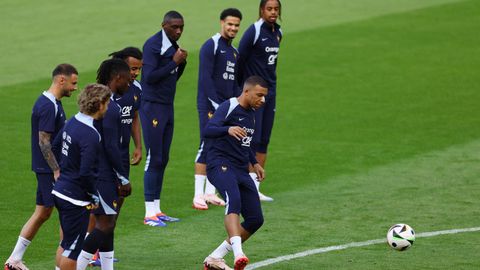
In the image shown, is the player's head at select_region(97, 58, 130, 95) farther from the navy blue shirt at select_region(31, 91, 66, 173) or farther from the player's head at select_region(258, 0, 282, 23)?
the player's head at select_region(258, 0, 282, 23)

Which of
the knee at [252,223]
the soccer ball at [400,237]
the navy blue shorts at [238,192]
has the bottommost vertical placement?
the soccer ball at [400,237]

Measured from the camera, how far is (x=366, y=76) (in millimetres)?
24172

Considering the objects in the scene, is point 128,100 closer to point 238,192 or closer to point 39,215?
point 39,215

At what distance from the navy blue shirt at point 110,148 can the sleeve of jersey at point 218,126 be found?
1.09 metres

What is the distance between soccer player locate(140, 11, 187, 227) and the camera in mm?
14070

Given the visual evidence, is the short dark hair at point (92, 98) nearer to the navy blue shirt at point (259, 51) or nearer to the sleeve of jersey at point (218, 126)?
the sleeve of jersey at point (218, 126)

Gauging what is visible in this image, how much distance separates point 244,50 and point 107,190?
4.87 meters

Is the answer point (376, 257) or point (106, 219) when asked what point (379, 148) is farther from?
point (106, 219)

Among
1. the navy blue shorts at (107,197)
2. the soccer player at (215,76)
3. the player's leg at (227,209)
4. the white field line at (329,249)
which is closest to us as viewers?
the navy blue shorts at (107,197)

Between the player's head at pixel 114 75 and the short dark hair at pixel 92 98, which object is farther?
the player's head at pixel 114 75

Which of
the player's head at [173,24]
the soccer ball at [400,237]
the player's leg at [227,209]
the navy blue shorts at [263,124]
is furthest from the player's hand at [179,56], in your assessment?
the soccer ball at [400,237]

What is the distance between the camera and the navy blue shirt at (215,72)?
14773mm

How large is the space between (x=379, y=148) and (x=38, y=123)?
8.57m

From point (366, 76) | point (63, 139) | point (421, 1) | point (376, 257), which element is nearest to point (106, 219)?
point (63, 139)
